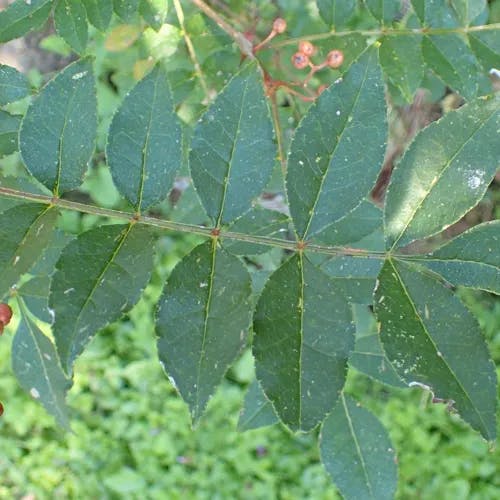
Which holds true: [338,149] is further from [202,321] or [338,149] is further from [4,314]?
[4,314]

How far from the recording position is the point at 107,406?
3076mm

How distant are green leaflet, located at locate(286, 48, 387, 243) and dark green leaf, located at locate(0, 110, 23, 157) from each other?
545mm

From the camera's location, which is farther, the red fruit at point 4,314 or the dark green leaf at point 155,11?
the dark green leaf at point 155,11

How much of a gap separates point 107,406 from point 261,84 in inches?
94.3

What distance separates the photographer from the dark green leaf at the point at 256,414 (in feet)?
4.69

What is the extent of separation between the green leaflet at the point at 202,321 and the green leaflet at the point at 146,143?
0.12 metres

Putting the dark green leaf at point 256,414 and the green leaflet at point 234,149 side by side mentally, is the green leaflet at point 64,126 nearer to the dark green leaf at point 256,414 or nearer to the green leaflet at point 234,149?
the green leaflet at point 234,149

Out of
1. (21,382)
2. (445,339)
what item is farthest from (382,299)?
(21,382)

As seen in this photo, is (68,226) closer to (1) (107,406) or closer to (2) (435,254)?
(1) (107,406)

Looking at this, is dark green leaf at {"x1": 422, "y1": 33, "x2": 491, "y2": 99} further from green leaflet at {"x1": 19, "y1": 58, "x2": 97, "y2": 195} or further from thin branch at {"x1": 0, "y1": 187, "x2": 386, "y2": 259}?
green leaflet at {"x1": 19, "y1": 58, "x2": 97, "y2": 195}

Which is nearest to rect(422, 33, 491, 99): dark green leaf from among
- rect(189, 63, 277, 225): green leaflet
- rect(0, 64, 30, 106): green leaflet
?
rect(189, 63, 277, 225): green leaflet

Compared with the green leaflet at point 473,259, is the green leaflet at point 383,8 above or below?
above

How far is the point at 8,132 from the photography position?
1218 millimetres

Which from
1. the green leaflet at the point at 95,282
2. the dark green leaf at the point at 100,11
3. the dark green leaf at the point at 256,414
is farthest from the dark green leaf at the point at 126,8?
the dark green leaf at the point at 256,414
